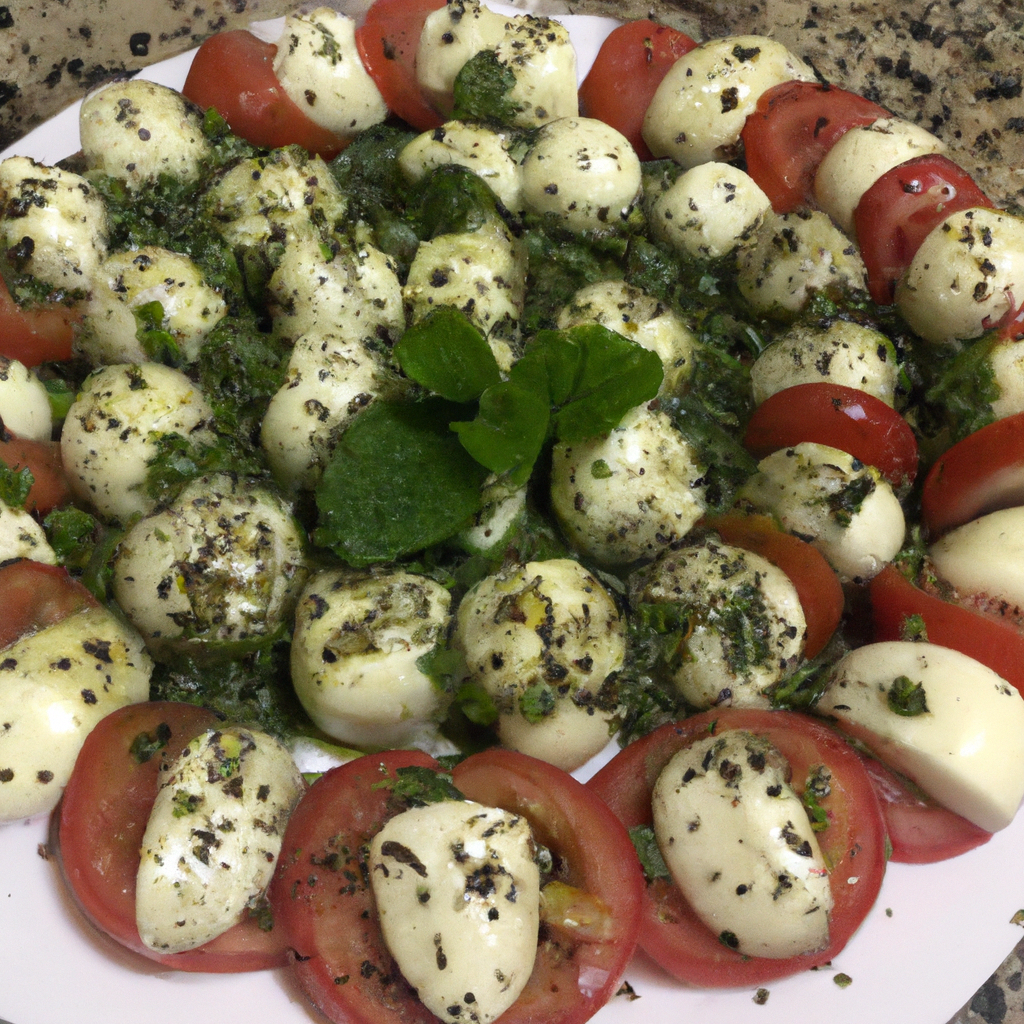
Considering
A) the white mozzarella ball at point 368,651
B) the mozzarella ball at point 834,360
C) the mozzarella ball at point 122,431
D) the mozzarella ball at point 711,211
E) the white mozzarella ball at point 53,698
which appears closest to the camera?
the white mozzarella ball at point 53,698

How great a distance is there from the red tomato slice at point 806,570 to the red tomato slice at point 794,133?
2.02 ft

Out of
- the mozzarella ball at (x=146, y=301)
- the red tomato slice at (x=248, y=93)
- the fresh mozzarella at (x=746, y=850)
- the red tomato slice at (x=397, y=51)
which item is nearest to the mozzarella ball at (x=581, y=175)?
the red tomato slice at (x=397, y=51)

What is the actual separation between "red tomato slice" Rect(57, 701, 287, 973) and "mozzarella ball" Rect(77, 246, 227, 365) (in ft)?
1.89

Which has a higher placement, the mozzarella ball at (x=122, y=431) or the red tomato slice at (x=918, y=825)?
the mozzarella ball at (x=122, y=431)

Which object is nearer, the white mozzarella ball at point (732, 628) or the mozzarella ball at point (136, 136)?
the white mozzarella ball at point (732, 628)

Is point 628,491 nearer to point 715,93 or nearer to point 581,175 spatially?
point 581,175

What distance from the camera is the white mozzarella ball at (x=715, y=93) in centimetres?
166

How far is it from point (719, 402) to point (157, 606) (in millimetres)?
908

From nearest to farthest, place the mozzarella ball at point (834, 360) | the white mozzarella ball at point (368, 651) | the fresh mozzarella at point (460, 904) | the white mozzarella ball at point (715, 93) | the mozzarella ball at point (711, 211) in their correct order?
1. the fresh mozzarella at point (460, 904)
2. the white mozzarella ball at point (368, 651)
3. the mozzarella ball at point (834, 360)
4. the mozzarella ball at point (711, 211)
5. the white mozzarella ball at point (715, 93)

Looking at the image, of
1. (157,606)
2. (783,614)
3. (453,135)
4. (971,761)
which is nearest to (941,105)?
(453,135)

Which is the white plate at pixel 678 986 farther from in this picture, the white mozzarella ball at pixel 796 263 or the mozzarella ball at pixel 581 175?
the mozzarella ball at pixel 581 175

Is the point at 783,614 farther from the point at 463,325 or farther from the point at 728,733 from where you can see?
the point at 463,325

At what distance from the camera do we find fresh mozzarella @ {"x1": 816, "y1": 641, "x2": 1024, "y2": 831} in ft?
3.84

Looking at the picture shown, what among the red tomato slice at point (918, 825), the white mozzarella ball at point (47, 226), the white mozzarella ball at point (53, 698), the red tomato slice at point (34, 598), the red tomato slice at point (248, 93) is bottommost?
the red tomato slice at point (918, 825)
